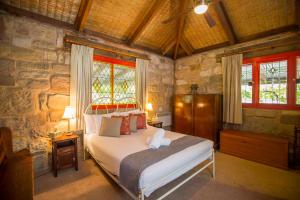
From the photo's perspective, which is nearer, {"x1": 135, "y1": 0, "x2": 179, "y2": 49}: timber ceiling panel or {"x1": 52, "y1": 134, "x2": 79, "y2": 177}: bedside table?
{"x1": 52, "y1": 134, "x2": 79, "y2": 177}: bedside table

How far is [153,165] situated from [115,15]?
3203 millimetres

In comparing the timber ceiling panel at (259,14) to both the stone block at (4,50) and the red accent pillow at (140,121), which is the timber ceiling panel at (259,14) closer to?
the red accent pillow at (140,121)

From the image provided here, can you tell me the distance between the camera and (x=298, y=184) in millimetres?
2352

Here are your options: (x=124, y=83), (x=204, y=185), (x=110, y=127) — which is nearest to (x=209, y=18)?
(x=124, y=83)

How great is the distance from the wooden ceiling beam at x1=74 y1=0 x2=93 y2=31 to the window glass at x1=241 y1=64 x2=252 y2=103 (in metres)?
3.87

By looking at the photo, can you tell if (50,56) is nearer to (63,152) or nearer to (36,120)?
(36,120)

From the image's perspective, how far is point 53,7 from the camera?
8.92 feet

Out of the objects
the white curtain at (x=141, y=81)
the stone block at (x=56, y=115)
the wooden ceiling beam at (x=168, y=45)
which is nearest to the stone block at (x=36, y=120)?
the stone block at (x=56, y=115)

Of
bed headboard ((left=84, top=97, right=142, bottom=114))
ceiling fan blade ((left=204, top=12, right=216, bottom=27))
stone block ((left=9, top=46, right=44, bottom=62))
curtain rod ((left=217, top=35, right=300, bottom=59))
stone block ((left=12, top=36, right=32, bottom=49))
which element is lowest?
bed headboard ((left=84, top=97, right=142, bottom=114))

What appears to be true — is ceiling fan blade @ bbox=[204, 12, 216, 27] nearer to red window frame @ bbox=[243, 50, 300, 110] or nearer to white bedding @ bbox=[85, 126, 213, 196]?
red window frame @ bbox=[243, 50, 300, 110]

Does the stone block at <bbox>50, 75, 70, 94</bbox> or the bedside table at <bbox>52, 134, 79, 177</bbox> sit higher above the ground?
the stone block at <bbox>50, 75, 70, 94</bbox>

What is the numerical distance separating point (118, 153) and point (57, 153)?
136 centimetres

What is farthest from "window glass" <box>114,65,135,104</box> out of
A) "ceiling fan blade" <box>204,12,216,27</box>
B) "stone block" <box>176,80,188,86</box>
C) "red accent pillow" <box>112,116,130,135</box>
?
"ceiling fan blade" <box>204,12,216,27</box>

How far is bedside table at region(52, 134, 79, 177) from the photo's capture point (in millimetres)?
2523
